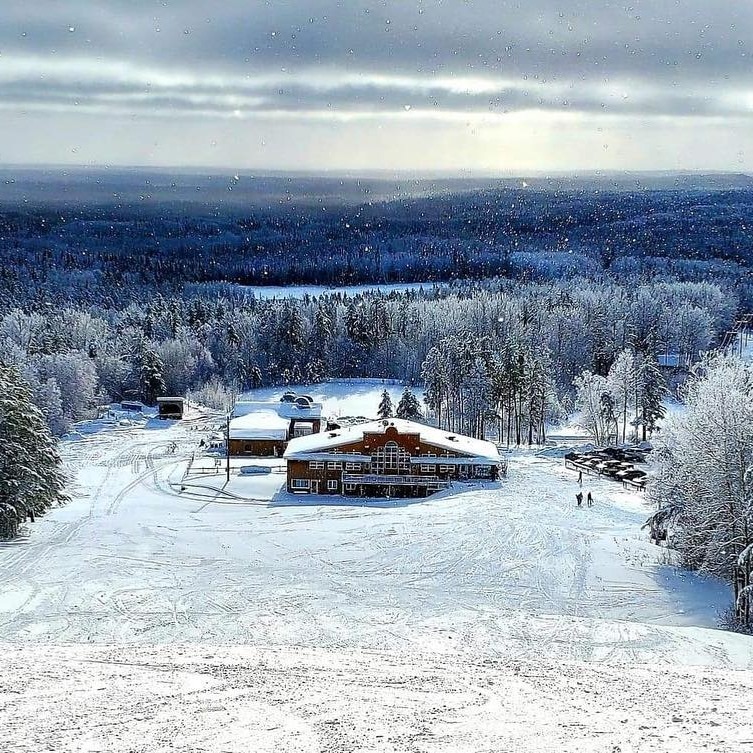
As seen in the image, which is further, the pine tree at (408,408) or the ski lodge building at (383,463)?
the pine tree at (408,408)

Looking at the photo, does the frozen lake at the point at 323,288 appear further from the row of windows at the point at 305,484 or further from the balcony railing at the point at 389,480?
the balcony railing at the point at 389,480

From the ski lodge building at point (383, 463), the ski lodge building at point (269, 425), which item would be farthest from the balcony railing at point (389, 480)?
the ski lodge building at point (269, 425)

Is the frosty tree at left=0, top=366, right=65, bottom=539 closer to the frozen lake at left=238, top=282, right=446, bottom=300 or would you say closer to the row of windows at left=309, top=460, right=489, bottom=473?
the row of windows at left=309, top=460, right=489, bottom=473

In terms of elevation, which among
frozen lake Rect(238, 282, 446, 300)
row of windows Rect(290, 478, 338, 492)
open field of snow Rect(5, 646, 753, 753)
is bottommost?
row of windows Rect(290, 478, 338, 492)

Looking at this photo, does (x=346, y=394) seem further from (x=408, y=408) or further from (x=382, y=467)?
(x=382, y=467)

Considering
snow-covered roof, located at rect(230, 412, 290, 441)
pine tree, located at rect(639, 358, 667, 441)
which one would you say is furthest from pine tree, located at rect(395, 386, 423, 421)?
pine tree, located at rect(639, 358, 667, 441)

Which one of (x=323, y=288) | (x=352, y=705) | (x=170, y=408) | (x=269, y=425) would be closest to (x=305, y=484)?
(x=269, y=425)

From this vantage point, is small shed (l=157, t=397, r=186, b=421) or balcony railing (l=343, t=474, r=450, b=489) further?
small shed (l=157, t=397, r=186, b=421)
